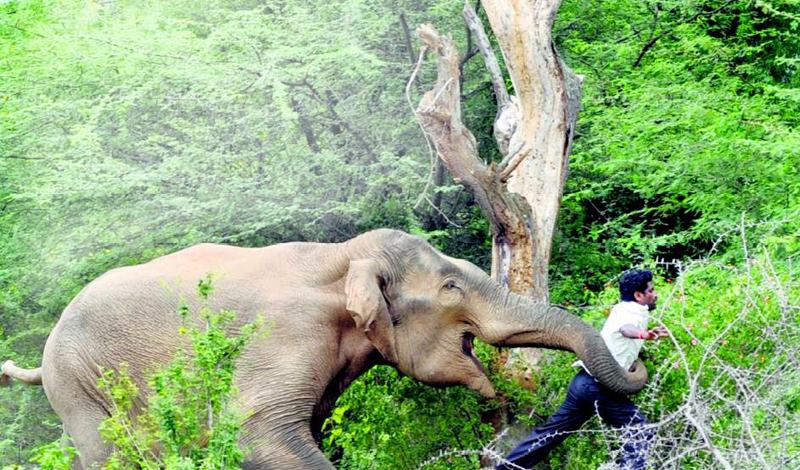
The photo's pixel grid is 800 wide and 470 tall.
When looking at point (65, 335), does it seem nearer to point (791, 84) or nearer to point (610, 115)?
point (610, 115)

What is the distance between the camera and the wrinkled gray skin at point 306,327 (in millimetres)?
9242

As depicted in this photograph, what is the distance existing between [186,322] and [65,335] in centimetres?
103

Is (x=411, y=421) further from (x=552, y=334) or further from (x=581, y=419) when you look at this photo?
(x=552, y=334)

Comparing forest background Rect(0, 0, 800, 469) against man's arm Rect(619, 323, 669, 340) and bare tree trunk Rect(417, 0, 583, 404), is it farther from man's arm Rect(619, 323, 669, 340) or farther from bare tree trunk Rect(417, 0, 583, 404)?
man's arm Rect(619, 323, 669, 340)

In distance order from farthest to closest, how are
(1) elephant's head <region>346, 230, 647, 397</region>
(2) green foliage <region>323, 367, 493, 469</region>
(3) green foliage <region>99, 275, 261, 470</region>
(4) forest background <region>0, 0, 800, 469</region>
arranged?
(4) forest background <region>0, 0, 800, 469</region>
(2) green foliage <region>323, 367, 493, 469</region>
(1) elephant's head <region>346, 230, 647, 397</region>
(3) green foliage <region>99, 275, 261, 470</region>

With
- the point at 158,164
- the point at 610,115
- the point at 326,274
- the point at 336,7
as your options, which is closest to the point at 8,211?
the point at 158,164

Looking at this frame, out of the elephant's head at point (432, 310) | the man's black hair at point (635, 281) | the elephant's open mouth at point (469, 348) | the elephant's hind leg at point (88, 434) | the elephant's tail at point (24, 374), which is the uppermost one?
the man's black hair at point (635, 281)

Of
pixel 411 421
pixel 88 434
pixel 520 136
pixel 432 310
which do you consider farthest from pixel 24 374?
pixel 520 136

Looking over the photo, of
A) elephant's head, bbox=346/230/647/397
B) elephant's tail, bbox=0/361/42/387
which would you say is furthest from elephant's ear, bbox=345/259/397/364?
elephant's tail, bbox=0/361/42/387

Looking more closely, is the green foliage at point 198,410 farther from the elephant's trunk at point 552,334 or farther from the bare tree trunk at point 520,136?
the bare tree trunk at point 520,136

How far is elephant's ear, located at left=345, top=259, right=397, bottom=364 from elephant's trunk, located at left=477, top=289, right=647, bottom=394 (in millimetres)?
598

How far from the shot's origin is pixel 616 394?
30.1 ft

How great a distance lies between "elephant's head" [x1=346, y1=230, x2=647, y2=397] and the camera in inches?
370

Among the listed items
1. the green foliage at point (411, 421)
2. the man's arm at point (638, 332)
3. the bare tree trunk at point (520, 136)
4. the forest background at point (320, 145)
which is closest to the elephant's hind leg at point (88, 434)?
the green foliage at point (411, 421)
